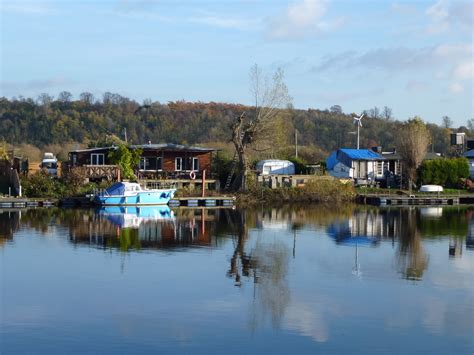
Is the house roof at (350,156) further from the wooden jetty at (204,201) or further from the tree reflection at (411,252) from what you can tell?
the tree reflection at (411,252)

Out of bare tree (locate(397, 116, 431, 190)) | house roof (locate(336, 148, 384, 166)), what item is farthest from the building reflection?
bare tree (locate(397, 116, 431, 190))

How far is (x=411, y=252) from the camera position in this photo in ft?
94.7

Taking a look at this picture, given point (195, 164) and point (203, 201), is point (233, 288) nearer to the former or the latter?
point (203, 201)

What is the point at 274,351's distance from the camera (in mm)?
14906

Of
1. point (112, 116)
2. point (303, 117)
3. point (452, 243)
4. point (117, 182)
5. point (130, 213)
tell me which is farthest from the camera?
point (303, 117)

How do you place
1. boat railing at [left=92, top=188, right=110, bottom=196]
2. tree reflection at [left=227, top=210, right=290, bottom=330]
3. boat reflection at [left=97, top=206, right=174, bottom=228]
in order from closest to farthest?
1. tree reflection at [left=227, top=210, right=290, bottom=330]
2. boat reflection at [left=97, top=206, right=174, bottom=228]
3. boat railing at [left=92, top=188, right=110, bottom=196]

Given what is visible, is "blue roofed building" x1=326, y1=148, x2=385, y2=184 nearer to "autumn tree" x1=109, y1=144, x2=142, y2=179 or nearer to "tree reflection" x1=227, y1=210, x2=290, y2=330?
"autumn tree" x1=109, y1=144, x2=142, y2=179

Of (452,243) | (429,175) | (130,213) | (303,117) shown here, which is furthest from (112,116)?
(452,243)

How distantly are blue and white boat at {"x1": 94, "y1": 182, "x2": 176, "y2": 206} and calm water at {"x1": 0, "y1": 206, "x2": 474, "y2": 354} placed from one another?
28.3ft

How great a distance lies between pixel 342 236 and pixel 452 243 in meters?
4.77

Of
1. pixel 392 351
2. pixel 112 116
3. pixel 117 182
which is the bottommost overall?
pixel 392 351

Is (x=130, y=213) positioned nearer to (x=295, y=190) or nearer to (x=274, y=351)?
(x=295, y=190)

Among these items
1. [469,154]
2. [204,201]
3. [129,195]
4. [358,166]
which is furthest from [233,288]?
[469,154]

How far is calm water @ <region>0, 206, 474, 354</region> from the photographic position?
15.7 m
